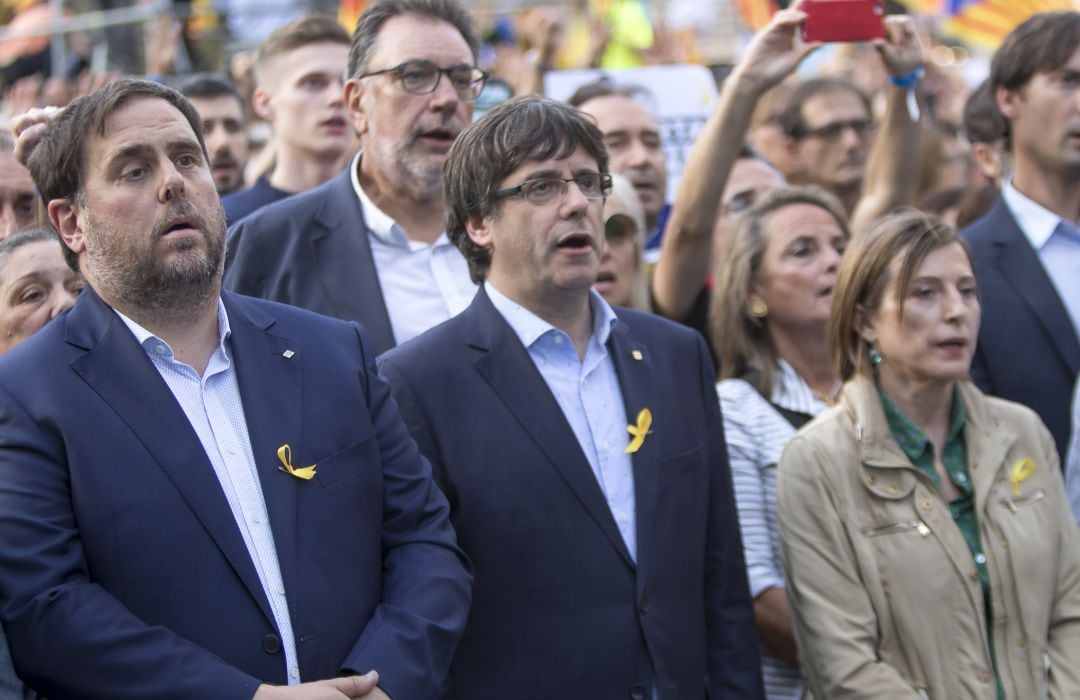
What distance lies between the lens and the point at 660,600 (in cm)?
370

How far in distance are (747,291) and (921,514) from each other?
4.07ft

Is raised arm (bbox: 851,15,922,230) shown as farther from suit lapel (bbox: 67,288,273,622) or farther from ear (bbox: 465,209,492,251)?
suit lapel (bbox: 67,288,273,622)

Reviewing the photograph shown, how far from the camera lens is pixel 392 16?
4910 millimetres

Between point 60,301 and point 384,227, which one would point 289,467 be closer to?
point 60,301

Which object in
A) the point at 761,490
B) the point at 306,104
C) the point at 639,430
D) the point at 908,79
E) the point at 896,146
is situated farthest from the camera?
the point at 306,104

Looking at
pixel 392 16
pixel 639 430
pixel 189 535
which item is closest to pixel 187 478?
pixel 189 535

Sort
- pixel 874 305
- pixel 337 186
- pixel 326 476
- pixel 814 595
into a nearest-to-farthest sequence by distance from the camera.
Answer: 1. pixel 326 476
2. pixel 814 595
3. pixel 874 305
4. pixel 337 186

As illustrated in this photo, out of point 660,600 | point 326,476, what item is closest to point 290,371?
point 326,476

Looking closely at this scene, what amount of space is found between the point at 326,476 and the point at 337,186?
1.77 meters

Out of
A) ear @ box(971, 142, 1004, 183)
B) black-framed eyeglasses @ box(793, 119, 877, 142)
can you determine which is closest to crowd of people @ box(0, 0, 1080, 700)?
ear @ box(971, 142, 1004, 183)

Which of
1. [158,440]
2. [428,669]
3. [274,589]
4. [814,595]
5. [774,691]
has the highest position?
[158,440]

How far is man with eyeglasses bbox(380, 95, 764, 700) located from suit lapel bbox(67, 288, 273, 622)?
730 millimetres

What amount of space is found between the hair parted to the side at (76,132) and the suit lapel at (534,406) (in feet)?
3.31

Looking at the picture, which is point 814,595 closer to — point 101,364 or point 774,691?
point 774,691
